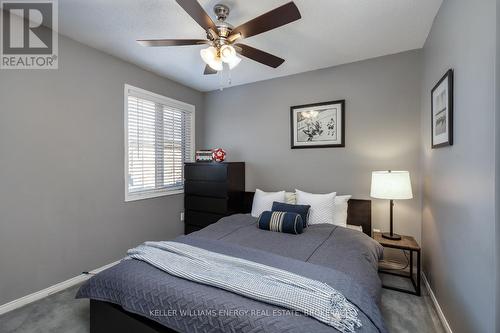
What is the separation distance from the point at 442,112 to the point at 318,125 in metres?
1.39

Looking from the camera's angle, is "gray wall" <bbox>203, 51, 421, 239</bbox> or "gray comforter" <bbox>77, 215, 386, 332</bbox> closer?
"gray comforter" <bbox>77, 215, 386, 332</bbox>

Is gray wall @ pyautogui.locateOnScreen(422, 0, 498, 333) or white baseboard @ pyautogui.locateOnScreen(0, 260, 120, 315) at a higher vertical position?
gray wall @ pyautogui.locateOnScreen(422, 0, 498, 333)

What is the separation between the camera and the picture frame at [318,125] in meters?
2.91

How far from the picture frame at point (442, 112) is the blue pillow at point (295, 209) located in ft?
4.23

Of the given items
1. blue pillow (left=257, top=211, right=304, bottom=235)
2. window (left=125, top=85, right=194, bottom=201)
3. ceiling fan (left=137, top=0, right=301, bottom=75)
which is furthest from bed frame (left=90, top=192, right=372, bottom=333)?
ceiling fan (left=137, top=0, right=301, bottom=75)

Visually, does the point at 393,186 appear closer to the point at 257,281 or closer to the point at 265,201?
the point at 265,201

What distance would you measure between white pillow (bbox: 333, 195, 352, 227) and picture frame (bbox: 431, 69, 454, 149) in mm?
987

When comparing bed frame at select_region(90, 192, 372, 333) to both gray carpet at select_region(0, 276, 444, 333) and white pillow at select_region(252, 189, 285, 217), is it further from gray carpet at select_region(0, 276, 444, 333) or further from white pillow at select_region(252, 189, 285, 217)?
white pillow at select_region(252, 189, 285, 217)

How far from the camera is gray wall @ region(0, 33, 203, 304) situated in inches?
77.3

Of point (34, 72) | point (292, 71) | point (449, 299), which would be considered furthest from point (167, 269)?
point (292, 71)

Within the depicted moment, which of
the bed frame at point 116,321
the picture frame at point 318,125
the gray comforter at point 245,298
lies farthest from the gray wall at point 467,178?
the bed frame at point 116,321

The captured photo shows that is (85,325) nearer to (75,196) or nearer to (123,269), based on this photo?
(123,269)

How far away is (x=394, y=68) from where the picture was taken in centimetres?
264

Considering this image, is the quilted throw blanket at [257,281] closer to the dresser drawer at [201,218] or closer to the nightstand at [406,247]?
the nightstand at [406,247]
